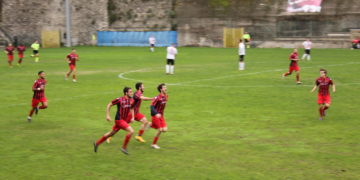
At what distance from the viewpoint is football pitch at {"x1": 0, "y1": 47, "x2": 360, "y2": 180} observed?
12133 mm

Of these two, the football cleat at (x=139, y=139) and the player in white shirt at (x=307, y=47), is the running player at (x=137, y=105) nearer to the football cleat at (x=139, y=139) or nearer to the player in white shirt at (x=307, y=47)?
the football cleat at (x=139, y=139)

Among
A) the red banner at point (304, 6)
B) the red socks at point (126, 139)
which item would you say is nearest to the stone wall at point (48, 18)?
the red banner at point (304, 6)

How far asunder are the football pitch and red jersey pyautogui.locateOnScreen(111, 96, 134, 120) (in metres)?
1.05

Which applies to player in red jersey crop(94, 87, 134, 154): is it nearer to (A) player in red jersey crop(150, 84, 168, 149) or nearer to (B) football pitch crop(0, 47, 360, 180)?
(B) football pitch crop(0, 47, 360, 180)

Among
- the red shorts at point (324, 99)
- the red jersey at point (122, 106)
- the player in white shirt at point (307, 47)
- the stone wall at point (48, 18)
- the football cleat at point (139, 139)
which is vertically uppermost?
the stone wall at point (48, 18)

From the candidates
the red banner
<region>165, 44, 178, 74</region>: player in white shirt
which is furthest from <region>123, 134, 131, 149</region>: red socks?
the red banner

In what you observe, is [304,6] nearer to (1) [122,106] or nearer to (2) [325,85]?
(2) [325,85]

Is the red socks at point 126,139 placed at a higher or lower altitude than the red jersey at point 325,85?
lower

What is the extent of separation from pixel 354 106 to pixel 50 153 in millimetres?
→ 12296

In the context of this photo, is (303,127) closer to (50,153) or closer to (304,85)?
(50,153)

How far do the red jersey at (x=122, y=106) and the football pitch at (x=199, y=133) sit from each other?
3.45 feet

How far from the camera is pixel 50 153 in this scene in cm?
1387

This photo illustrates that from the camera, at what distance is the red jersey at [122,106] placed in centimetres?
1366

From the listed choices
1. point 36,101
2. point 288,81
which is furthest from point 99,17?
point 36,101
